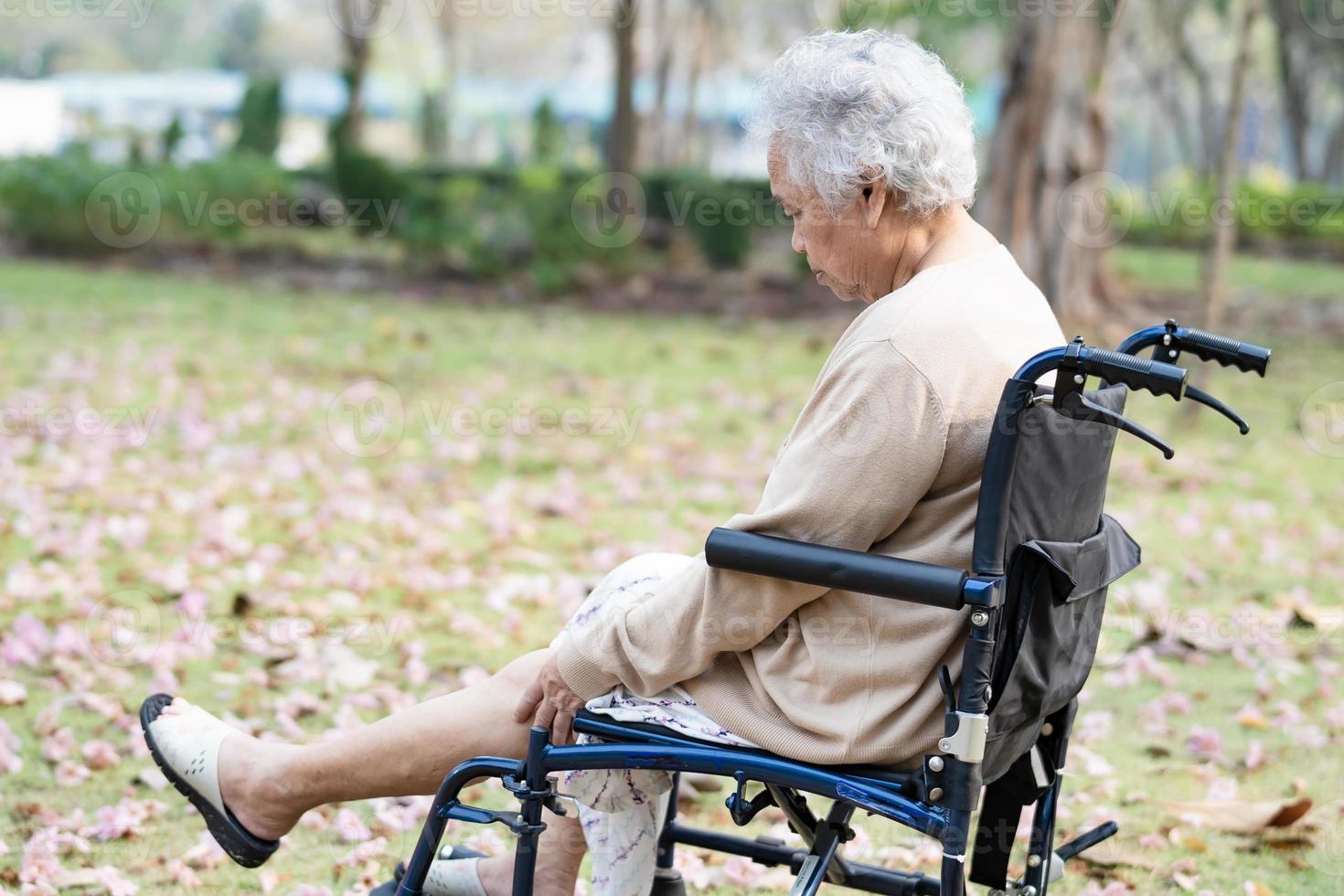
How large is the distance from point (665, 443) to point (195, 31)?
57.7 metres

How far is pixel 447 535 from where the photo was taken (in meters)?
5.39

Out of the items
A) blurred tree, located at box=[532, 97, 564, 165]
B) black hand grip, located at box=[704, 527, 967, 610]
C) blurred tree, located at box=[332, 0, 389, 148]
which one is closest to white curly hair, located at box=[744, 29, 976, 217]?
black hand grip, located at box=[704, 527, 967, 610]

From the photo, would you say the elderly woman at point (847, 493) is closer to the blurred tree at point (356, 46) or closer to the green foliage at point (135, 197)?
the green foliage at point (135, 197)

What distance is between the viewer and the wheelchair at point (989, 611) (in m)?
1.80

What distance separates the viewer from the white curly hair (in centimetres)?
197

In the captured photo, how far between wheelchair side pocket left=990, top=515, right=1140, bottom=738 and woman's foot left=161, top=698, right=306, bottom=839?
1172 millimetres

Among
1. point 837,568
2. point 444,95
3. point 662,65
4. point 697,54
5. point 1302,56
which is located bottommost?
point 837,568

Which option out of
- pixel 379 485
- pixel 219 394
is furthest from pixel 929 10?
pixel 379 485

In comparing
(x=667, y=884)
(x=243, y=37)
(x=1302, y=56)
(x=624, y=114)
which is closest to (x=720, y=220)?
(x=624, y=114)

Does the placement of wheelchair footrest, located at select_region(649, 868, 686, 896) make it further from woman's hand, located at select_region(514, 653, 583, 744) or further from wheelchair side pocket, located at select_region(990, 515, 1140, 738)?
wheelchair side pocket, located at select_region(990, 515, 1140, 738)

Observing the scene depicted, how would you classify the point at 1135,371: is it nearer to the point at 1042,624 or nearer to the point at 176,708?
the point at 1042,624

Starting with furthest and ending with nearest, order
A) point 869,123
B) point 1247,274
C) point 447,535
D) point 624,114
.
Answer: point 1247,274 → point 624,114 → point 447,535 → point 869,123

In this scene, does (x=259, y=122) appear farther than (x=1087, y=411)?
Yes

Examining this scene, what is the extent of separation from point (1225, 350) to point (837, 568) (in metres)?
0.60
